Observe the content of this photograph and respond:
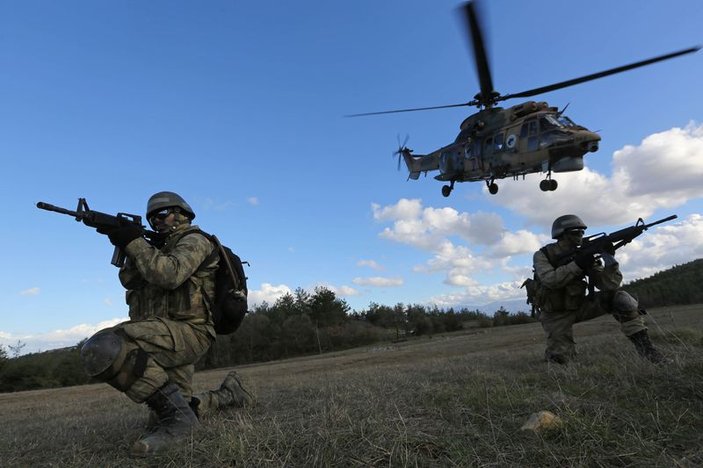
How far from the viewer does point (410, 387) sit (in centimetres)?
485

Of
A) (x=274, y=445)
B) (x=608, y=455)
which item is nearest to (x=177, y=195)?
(x=274, y=445)

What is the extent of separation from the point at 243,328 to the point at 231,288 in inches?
1719

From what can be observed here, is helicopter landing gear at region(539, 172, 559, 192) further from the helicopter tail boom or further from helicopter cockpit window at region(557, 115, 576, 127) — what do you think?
the helicopter tail boom

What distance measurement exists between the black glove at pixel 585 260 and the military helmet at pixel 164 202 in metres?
4.41

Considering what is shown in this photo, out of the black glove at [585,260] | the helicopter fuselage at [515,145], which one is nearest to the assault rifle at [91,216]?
the black glove at [585,260]

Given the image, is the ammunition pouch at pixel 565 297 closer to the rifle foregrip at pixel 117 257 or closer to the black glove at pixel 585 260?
the black glove at pixel 585 260

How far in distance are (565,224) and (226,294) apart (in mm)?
4563

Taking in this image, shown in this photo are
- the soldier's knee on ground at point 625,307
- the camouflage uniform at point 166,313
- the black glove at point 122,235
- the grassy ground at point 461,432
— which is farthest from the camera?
the soldier's knee on ground at point 625,307

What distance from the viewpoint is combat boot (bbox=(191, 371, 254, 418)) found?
4.23m

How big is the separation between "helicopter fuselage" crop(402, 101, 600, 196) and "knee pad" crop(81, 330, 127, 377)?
14957 millimetres

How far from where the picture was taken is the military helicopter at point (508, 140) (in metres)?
15.3

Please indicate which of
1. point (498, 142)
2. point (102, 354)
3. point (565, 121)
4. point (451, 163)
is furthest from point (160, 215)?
point (451, 163)

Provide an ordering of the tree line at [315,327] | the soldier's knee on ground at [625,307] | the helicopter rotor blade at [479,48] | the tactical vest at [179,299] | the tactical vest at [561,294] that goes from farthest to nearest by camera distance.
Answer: the tree line at [315,327] < the helicopter rotor blade at [479,48] < the tactical vest at [561,294] < the soldier's knee on ground at [625,307] < the tactical vest at [179,299]

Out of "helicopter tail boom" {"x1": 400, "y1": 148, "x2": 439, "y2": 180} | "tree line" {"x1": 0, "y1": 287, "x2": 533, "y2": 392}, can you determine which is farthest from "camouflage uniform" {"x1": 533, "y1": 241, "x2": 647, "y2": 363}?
"tree line" {"x1": 0, "y1": 287, "x2": 533, "y2": 392}
